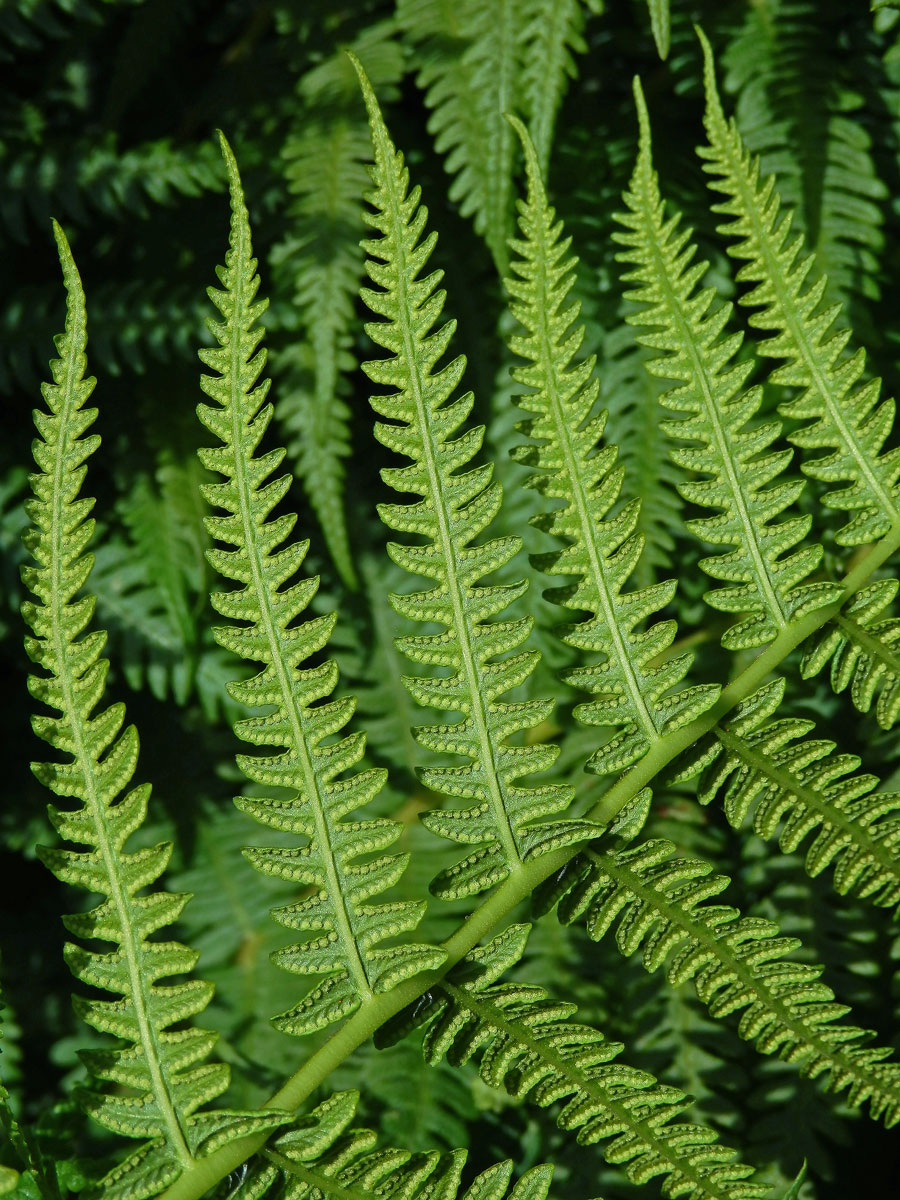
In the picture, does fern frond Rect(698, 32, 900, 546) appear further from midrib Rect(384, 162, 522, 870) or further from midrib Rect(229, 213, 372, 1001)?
midrib Rect(229, 213, 372, 1001)

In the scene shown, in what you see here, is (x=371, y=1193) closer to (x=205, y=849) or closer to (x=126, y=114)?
(x=205, y=849)

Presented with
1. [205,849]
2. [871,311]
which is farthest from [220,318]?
[871,311]

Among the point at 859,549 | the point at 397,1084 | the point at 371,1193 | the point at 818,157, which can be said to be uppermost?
the point at 818,157

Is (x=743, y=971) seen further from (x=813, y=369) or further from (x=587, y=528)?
(x=813, y=369)

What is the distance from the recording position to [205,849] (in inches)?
77.4

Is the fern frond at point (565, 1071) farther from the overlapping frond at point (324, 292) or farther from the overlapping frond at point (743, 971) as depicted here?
the overlapping frond at point (324, 292)

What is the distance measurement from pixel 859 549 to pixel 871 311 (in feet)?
1.51

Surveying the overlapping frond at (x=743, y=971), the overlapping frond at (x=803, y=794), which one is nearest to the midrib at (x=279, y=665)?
the overlapping frond at (x=743, y=971)

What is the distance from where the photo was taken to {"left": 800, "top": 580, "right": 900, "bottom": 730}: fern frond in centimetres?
109

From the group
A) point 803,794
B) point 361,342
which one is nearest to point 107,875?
point 803,794

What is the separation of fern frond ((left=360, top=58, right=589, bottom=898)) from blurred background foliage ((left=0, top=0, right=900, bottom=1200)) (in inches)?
19.2

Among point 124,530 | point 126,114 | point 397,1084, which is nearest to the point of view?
point 397,1084

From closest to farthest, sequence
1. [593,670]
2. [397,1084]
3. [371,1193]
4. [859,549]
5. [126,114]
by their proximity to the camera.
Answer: [371,1193] < [593,670] < [859,549] < [397,1084] < [126,114]

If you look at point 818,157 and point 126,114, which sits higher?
point 126,114
